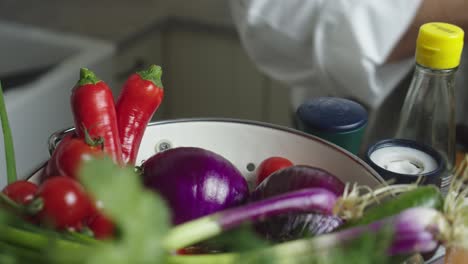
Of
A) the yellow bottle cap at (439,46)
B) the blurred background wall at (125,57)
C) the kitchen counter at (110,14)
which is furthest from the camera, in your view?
the kitchen counter at (110,14)

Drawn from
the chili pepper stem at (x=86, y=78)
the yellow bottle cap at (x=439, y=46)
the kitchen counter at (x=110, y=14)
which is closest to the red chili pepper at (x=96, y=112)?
the chili pepper stem at (x=86, y=78)

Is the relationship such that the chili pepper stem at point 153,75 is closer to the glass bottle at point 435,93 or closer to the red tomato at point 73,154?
the red tomato at point 73,154

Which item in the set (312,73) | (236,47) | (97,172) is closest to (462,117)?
(312,73)

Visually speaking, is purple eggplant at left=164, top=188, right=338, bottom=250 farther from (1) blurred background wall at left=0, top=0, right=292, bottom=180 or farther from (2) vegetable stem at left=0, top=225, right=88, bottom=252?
(1) blurred background wall at left=0, top=0, right=292, bottom=180

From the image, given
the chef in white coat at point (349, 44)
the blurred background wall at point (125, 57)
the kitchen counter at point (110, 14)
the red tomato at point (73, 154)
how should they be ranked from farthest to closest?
the kitchen counter at point (110, 14) → the blurred background wall at point (125, 57) → the chef in white coat at point (349, 44) → the red tomato at point (73, 154)

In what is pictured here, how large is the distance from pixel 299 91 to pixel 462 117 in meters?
0.23

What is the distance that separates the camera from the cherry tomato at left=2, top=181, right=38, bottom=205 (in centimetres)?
35

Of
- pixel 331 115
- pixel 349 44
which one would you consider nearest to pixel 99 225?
pixel 331 115

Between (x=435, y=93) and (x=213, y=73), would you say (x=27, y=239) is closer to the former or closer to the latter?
(x=435, y=93)

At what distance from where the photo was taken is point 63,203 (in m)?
0.31

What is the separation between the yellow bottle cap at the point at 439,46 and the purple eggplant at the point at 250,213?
156mm

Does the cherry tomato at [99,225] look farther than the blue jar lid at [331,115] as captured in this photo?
No

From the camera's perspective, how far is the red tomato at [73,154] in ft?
1.14

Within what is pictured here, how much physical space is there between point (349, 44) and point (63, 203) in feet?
1.84
